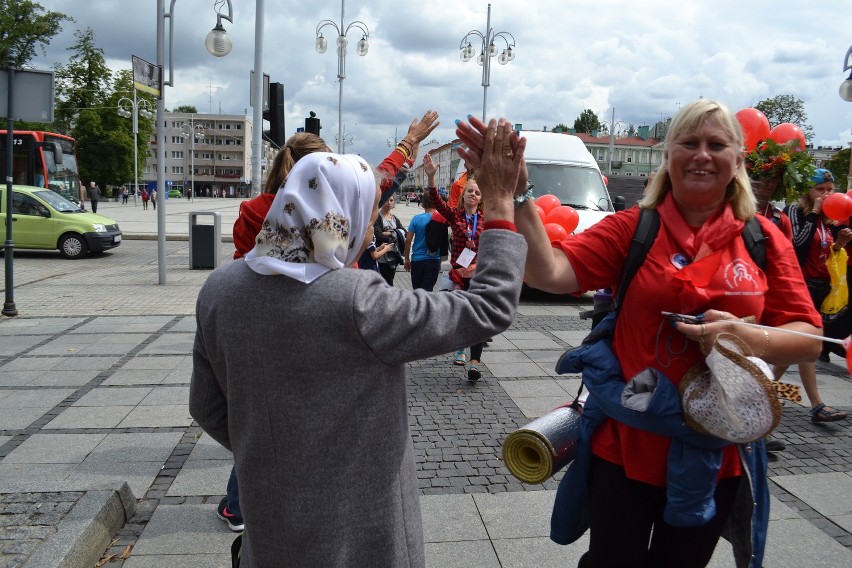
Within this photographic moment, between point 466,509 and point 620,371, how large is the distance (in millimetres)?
1972

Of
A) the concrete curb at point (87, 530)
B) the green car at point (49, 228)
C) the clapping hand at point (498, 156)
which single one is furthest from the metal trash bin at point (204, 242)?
the clapping hand at point (498, 156)

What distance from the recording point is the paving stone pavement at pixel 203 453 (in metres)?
3.35

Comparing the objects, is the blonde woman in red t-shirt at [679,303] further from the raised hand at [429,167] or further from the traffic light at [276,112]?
the traffic light at [276,112]

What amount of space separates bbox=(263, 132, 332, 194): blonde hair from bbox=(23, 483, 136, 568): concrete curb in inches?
68.9

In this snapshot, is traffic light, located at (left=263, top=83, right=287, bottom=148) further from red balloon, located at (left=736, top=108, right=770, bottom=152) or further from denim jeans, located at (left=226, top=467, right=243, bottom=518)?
red balloon, located at (left=736, top=108, right=770, bottom=152)

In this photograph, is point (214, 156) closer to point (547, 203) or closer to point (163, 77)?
point (163, 77)

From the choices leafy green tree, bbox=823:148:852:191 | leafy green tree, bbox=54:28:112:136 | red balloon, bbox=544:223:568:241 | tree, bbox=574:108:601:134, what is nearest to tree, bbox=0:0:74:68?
leafy green tree, bbox=54:28:112:136

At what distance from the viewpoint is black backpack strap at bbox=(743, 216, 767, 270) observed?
2.09 meters

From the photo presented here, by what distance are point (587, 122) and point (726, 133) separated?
120m

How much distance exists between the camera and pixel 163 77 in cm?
1123

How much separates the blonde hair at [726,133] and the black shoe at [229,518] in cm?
255

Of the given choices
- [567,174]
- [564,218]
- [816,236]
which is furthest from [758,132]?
[567,174]

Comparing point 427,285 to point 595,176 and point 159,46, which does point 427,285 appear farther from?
point 159,46

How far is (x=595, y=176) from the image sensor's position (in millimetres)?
12664
